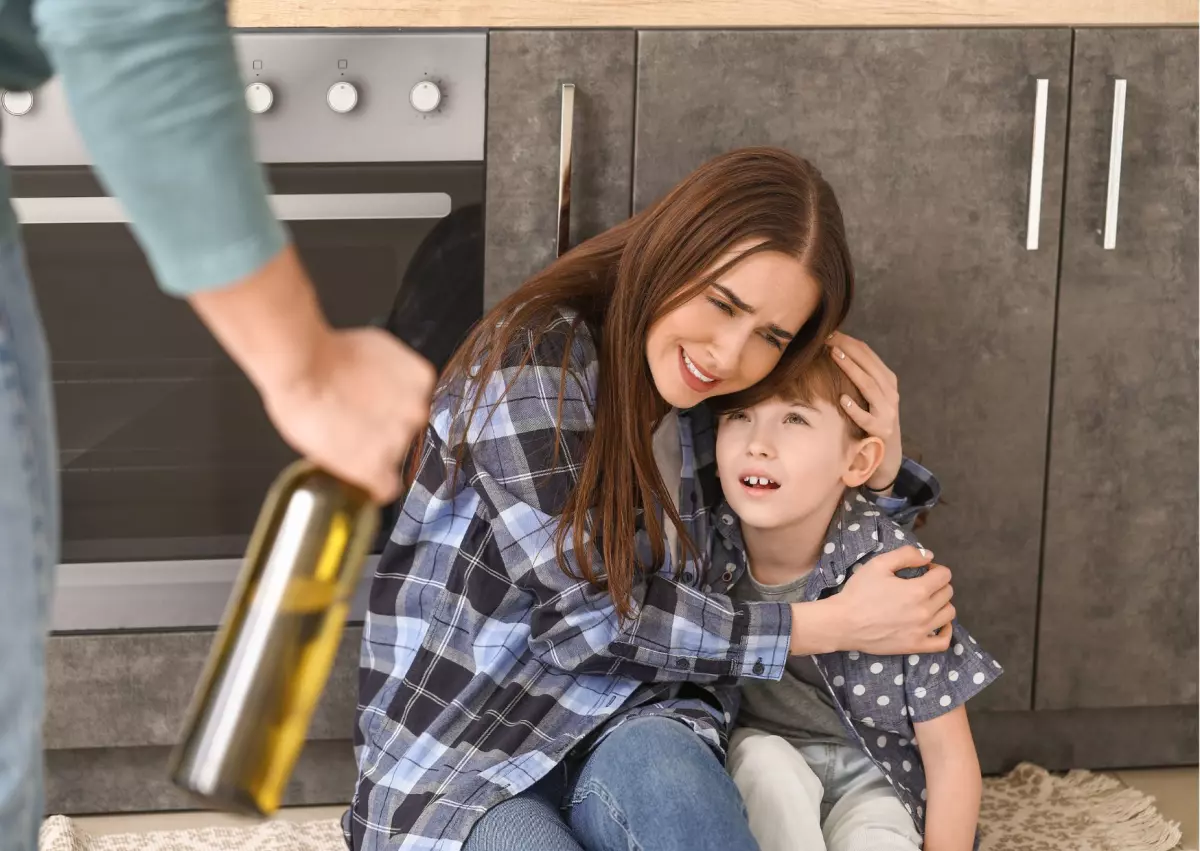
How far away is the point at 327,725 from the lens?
176 cm

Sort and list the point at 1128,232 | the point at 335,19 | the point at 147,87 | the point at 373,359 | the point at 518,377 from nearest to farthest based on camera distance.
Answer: the point at 147,87 → the point at 373,359 → the point at 518,377 → the point at 335,19 → the point at 1128,232

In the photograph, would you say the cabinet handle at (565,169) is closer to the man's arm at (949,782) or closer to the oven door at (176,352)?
the oven door at (176,352)

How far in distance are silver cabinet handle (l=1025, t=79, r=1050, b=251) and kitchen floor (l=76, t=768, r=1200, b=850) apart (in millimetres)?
780

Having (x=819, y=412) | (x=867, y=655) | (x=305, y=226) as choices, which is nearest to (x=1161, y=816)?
(x=867, y=655)

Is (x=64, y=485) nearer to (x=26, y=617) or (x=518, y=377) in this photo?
(x=518, y=377)

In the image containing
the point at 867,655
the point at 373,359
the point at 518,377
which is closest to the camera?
the point at 373,359

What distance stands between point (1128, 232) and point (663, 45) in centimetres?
62

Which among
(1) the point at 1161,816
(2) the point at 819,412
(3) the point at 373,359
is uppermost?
(3) the point at 373,359

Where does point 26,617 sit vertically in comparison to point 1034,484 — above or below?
above

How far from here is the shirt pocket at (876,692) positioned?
141cm

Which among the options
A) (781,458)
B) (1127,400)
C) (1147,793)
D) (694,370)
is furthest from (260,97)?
(1147,793)

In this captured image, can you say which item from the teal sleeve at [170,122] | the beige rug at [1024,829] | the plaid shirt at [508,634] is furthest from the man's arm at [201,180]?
the beige rug at [1024,829]

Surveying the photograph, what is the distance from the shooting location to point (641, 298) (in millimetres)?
1348

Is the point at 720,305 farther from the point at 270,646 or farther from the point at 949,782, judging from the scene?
the point at 270,646
